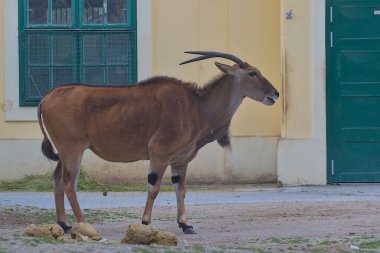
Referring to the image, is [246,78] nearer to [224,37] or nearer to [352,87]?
[352,87]

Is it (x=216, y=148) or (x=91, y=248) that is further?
(x=216, y=148)

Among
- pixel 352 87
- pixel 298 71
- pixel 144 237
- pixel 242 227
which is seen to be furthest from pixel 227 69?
pixel 352 87

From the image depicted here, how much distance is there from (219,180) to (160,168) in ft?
15.8

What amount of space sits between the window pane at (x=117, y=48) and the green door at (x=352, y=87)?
298 centimetres

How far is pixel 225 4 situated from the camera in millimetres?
15781

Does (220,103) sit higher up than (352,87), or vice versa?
(352,87)

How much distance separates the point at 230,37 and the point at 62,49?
2502 millimetres

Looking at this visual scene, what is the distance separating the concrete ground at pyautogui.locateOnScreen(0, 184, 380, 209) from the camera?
13.8m

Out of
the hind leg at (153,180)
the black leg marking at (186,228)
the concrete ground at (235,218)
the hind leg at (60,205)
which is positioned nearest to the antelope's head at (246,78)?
the hind leg at (153,180)

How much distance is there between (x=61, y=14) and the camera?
1578 cm

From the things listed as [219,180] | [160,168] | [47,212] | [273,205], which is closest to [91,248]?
[160,168]

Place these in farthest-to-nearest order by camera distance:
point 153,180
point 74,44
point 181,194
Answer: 1. point 74,44
2. point 181,194
3. point 153,180

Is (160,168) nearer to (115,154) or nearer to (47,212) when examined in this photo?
(115,154)

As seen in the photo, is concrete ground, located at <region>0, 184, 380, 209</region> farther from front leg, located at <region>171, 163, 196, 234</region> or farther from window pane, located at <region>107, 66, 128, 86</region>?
front leg, located at <region>171, 163, 196, 234</region>
